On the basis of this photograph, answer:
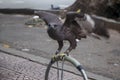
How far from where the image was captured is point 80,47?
24.1 feet

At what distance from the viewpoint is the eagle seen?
2917mm

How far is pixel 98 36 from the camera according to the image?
2.93 meters

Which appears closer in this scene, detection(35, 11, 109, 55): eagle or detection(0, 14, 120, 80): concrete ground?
detection(35, 11, 109, 55): eagle

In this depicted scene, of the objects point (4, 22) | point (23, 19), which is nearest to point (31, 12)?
point (23, 19)

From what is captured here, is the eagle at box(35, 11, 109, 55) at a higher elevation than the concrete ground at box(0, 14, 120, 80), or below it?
higher

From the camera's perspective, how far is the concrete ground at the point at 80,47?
19.7 feet

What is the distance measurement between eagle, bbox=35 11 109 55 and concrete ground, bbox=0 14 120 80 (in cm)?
236

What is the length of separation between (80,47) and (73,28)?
4179mm

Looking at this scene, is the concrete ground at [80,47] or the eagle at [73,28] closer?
the eagle at [73,28]

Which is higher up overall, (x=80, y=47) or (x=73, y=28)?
(x=73, y=28)

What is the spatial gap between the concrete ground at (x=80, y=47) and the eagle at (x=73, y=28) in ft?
7.76

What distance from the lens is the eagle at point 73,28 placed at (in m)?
2.92

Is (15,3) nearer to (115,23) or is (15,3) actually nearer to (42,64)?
(115,23)

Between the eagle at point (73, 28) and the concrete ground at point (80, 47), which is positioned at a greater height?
the eagle at point (73, 28)
